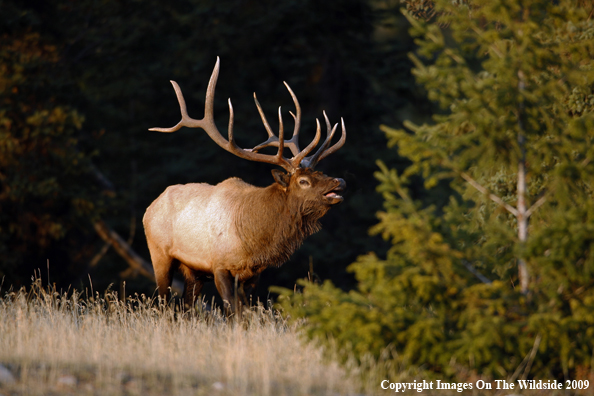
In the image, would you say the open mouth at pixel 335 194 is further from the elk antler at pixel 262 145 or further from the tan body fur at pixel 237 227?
the elk antler at pixel 262 145

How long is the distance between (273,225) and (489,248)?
3.57 m

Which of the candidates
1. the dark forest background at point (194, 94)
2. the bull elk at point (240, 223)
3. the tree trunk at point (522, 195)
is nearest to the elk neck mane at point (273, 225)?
the bull elk at point (240, 223)

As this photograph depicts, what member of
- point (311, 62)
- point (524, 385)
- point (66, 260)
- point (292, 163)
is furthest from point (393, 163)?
point (524, 385)

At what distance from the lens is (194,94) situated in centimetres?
1930

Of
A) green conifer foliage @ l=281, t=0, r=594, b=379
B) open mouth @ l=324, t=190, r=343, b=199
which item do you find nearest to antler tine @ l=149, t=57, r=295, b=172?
open mouth @ l=324, t=190, r=343, b=199

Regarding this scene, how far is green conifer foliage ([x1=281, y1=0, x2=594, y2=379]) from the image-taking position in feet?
15.8

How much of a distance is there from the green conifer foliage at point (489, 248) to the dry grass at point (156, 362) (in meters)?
0.42

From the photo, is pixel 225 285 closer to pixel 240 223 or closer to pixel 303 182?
pixel 240 223

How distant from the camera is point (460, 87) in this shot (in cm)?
534

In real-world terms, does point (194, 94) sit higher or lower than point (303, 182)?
higher

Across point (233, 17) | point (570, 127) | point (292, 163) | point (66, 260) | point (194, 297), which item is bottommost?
point (66, 260)

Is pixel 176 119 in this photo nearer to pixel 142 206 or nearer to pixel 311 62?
pixel 142 206

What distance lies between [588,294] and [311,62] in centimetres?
1476

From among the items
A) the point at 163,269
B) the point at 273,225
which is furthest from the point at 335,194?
the point at 163,269
